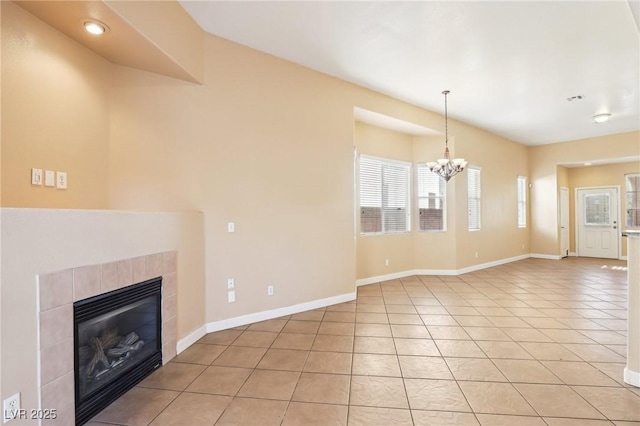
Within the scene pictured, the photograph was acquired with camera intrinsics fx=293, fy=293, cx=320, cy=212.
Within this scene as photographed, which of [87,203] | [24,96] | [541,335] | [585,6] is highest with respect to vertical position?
[585,6]

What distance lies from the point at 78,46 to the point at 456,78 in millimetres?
4559

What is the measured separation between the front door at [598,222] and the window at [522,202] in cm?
177

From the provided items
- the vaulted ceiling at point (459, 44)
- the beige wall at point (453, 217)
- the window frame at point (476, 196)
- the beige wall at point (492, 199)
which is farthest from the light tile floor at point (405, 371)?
the vaulted ceiling at point (459, 44)

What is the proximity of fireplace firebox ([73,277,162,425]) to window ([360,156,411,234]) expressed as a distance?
3706 millimetres

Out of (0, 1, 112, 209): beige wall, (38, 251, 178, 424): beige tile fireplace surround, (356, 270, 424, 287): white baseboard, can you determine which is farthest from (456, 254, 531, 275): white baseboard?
(0, 1, 112, 209): beige wall

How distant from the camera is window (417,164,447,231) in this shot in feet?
20.4

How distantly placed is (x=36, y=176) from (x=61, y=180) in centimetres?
22

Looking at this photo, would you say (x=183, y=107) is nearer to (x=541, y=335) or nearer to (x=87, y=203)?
(x=87, y=203)

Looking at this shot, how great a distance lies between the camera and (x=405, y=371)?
243cm

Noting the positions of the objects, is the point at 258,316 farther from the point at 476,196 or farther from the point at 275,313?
the point at 476,196

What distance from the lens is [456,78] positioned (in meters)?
4.33

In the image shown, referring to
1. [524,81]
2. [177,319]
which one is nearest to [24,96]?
[177,319]

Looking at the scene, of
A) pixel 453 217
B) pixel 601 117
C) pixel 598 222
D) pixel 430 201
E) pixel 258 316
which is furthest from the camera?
pixel 598 222

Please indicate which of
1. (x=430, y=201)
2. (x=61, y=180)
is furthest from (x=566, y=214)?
(x=61, y=180)
